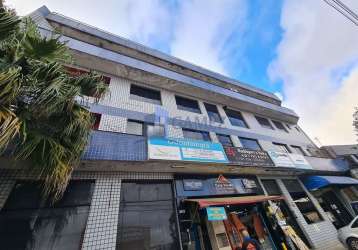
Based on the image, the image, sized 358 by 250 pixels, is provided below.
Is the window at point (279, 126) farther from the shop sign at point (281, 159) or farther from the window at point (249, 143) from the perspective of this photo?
the shop sign at point (281, 159)

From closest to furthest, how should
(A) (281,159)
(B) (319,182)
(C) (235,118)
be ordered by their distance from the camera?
(A) (281,159), (B) (319,182), (C) (235,118)

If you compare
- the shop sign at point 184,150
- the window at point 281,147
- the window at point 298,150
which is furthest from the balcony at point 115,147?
the window at point 298,150

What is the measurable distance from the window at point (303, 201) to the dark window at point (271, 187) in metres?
0.88

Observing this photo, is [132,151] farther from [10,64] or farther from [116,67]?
[116,67]

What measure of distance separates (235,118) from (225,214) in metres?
8.69

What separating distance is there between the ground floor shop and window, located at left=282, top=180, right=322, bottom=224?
479 mm

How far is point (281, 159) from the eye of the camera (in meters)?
10.3

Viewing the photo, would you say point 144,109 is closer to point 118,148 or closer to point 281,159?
point 118,148

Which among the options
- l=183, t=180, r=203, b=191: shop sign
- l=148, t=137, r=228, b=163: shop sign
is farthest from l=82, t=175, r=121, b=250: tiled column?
l=183, t=180, r=203, b=191: shop sign

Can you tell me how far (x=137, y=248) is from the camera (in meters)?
5.75

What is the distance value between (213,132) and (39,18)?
449 inches

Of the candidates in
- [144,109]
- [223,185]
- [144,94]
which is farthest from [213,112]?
[223,185]

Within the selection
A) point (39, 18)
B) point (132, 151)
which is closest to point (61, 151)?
point (132, 151)

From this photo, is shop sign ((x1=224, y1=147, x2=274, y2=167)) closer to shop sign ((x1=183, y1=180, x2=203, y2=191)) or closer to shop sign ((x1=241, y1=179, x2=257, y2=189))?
shop sign ((x1=241, y1=179, x2=257, y2=189))
